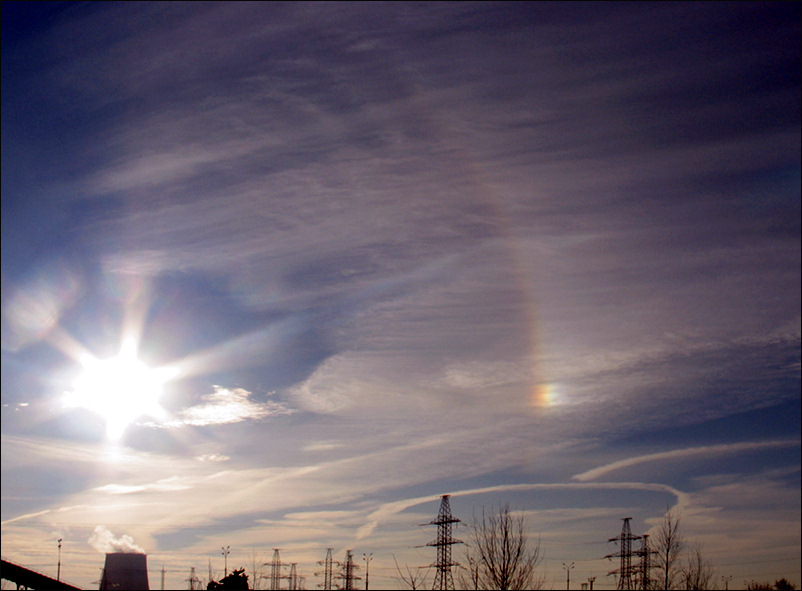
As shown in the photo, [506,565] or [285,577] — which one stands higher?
[506,565]

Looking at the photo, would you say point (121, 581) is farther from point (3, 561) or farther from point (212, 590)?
point (212, 590)

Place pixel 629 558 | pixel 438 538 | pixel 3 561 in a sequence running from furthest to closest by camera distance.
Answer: pixel 629 558, pixel 438 538, pixel 3 561

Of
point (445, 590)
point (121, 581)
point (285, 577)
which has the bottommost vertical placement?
point (285, 577)

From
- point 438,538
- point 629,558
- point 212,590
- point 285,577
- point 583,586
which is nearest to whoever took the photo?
point 212,590

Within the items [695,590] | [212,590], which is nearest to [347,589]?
[695,590]

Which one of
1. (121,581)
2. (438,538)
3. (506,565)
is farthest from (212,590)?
(121,581)

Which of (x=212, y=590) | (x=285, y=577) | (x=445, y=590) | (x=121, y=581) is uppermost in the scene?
(x=212, y=590)

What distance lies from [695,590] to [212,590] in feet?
170

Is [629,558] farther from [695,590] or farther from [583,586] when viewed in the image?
[583,586]

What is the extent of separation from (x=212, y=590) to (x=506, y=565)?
21871 millimetres

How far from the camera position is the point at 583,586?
17662 cm

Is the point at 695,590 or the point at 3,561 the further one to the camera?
the point at 695,590

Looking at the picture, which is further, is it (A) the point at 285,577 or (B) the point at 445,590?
(A) the point at 285,577

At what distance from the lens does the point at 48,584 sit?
54.9m
